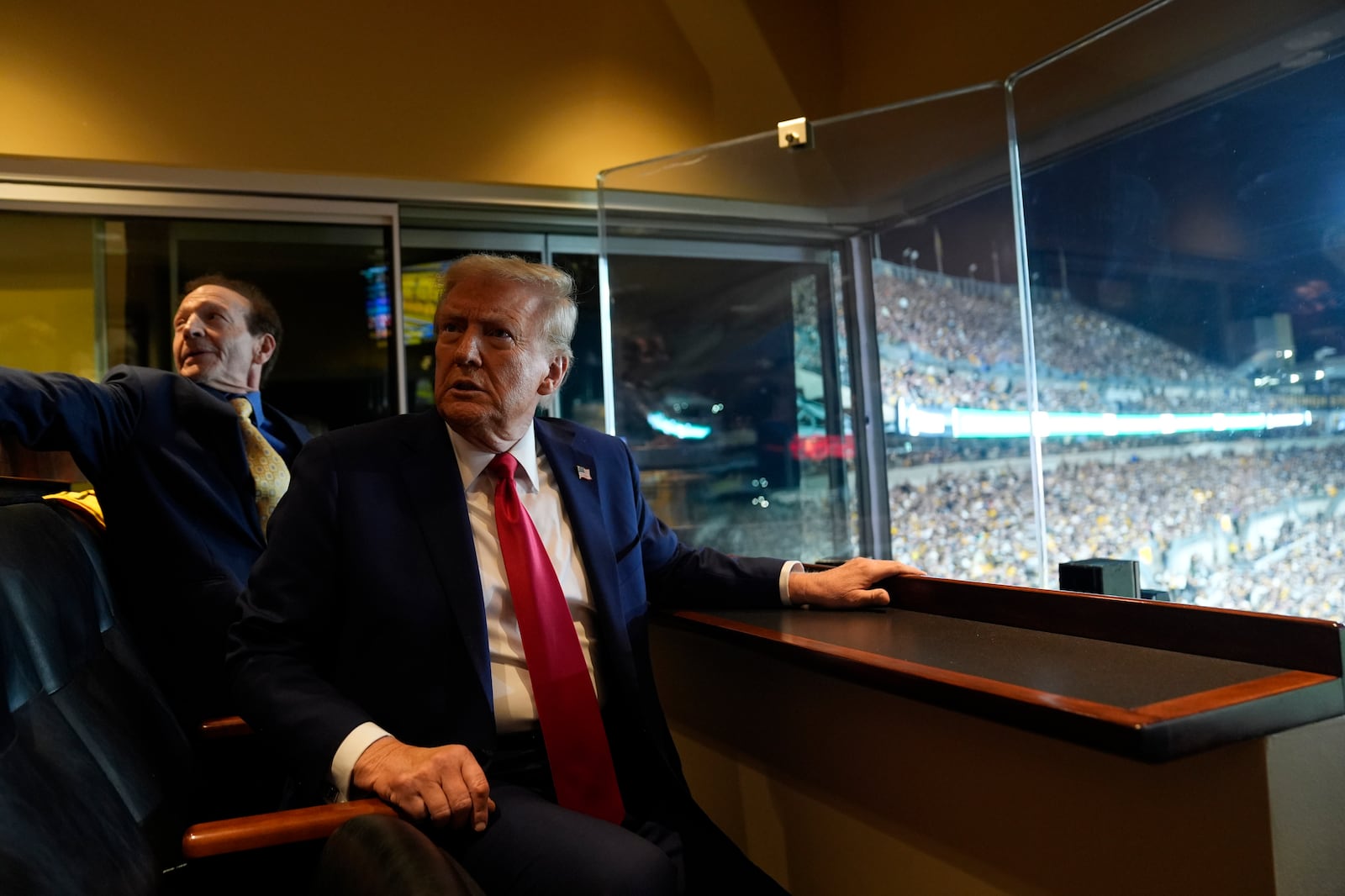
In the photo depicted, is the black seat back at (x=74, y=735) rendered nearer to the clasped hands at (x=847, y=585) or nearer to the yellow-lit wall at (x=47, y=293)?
the clasped hands at (x=847, y=585)

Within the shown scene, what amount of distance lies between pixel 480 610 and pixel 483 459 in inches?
11.3

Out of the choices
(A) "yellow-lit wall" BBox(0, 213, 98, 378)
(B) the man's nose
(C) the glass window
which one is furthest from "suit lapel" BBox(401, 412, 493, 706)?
(A) "yellow-lit wall" BBox(0, 213, 98, 378)

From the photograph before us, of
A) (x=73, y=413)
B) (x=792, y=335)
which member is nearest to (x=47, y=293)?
(x=73, y=413)

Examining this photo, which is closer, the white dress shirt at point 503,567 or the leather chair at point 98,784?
the leather chair at point 98,784

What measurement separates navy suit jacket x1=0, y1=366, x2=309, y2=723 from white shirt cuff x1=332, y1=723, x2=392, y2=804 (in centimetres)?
66

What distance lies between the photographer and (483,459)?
1606mm

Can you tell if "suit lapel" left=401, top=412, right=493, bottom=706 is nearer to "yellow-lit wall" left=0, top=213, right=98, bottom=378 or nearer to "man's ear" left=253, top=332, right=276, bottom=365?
"man's ear" left=253, top=332, right=276, bottom=365

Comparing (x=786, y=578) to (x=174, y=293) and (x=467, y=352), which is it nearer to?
(x=467, y=352)

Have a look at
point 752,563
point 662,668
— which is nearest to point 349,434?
point 752,563

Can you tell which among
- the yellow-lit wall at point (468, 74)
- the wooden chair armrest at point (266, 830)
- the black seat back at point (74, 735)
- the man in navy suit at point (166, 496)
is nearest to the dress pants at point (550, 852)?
the wooden chair armrest at point (266, 830)

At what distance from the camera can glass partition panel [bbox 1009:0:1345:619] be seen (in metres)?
2.15

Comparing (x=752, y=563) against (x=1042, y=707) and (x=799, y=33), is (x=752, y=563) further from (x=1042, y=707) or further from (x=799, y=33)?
(x=799, y=33)

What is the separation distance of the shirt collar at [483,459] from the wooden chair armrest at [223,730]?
588 millimetres

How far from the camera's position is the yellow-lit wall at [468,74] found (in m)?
3.00
